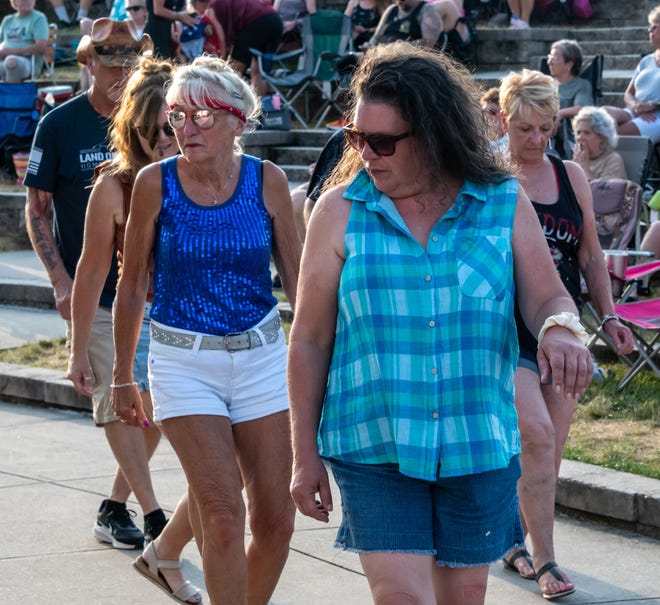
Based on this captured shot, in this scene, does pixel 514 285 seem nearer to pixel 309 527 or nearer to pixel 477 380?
pixel 477 380

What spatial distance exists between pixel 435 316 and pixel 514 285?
29 cm

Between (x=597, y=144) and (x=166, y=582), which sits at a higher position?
(x=597, y=144)

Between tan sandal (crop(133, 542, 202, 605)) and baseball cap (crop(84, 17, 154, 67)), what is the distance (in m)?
2.02

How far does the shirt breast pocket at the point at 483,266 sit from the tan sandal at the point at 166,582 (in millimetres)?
2089

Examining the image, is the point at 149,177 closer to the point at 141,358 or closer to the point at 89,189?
the point at 141,358

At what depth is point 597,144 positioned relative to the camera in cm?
1006

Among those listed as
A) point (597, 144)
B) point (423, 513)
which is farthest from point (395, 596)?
point (597, 144)

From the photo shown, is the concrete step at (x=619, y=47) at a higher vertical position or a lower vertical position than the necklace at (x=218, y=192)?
lower

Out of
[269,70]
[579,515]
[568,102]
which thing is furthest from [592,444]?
[269,70]

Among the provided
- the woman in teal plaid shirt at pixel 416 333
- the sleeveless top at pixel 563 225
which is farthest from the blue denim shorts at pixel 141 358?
the woman in teal plaid shirt at pixel 416 333

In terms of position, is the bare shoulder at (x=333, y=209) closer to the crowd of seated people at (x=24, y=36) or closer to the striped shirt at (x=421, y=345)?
the striped shirt at (x=421, y=345)

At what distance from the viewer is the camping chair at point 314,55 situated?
49.9 ft

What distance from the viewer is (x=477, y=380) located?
3.22m

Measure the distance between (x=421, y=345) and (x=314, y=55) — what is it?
12.6 metres
